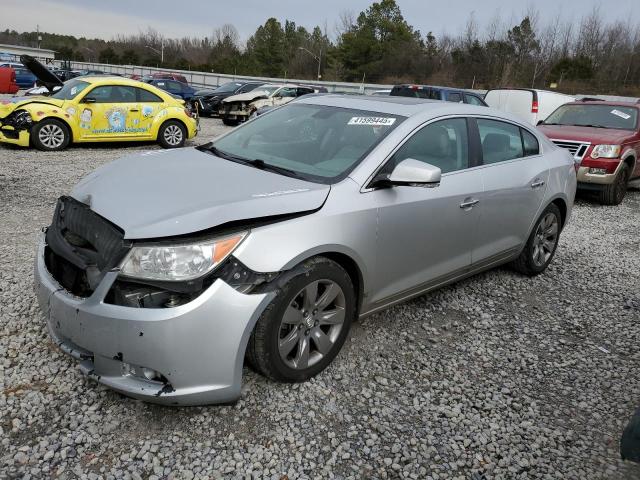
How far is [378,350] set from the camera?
344 cm

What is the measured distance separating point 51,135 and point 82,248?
28.8ft

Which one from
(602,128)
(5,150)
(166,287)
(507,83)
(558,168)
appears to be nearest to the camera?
(166,287)

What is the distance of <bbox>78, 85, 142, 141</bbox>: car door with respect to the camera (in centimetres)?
1038

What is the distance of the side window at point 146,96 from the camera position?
36.1 ft

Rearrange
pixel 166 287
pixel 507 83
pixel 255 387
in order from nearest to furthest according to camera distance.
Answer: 1. pixel 166 287
2. pixel 255 387
3. pixel 507 83

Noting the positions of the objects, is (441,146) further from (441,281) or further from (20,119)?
(20,119)

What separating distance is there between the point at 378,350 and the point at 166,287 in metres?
1.65

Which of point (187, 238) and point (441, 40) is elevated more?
point (441, 40)

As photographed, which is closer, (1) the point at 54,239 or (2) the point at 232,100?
(1) the point at 54,239

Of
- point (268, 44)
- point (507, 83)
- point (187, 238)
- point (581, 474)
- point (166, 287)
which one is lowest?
point (581, 474)

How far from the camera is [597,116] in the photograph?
9539 mm

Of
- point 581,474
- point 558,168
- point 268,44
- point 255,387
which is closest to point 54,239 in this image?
point 255,387

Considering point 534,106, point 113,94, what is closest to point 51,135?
point 113,94

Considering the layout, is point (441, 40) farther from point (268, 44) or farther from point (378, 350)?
point (378, 350)
